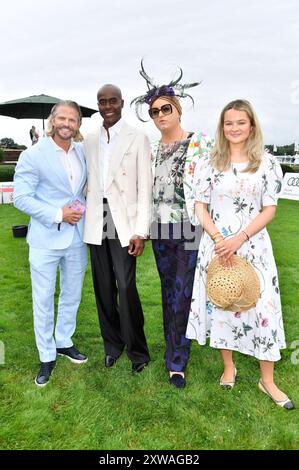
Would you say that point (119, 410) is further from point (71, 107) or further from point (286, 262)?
point (286, 262)

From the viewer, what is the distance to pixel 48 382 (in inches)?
150

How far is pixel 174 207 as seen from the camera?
3557 mm

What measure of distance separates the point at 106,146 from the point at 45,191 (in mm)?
644

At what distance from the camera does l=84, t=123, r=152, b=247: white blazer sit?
142 inches

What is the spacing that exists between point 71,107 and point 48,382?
236 cm

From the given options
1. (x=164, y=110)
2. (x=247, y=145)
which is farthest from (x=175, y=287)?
(x=164, y=110)

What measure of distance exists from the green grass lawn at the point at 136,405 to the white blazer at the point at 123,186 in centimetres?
126

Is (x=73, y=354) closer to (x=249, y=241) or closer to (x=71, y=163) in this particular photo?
(x=71, y=163)

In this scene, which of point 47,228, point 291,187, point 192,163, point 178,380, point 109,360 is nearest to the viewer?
point 192,163

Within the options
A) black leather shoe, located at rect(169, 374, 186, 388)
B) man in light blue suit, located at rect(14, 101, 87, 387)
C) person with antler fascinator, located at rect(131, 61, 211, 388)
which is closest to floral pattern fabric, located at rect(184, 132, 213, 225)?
person with antler fascinator, located at rect(131, 61, 211, 388)

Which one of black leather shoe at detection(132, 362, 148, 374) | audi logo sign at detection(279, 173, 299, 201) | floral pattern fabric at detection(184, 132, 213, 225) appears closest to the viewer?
floral pattern fabric at detection(184, 132, 213, 225)

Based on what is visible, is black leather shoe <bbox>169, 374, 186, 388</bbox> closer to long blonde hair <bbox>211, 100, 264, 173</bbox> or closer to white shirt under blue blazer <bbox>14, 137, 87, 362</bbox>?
white shirt under blue blazer <bbox>14, 137, 87, 362</bbox>

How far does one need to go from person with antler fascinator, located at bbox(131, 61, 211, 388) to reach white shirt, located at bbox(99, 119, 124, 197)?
29 centimetres
